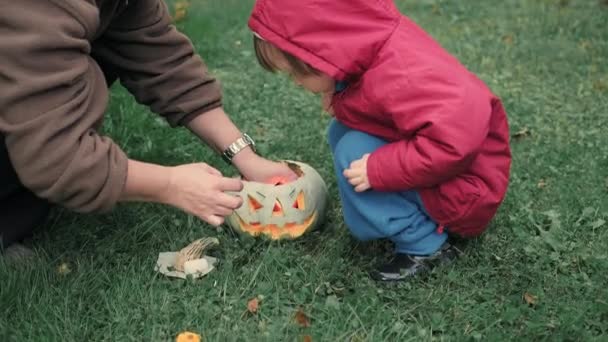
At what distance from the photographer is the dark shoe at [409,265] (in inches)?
92.7

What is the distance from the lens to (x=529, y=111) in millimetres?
3711

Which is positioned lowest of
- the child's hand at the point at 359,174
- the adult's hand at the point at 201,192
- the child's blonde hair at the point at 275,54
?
the child's hand at the point at 359,174

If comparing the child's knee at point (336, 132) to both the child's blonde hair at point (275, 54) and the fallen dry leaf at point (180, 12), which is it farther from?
the fallen dry leaf at point (180, 12)

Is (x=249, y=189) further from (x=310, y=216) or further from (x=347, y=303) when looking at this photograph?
(x=347, y=303)

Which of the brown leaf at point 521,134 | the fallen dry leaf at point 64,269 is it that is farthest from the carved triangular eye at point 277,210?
the brown leaf at point 521,134

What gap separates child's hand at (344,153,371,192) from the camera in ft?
7.25

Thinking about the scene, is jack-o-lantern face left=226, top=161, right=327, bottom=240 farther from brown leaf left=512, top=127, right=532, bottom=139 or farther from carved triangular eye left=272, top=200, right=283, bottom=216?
brown leaf left=512, top=127, right=532, bottom=139

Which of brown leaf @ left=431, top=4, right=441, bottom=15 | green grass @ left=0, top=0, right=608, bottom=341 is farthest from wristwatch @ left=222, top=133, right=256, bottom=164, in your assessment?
brown leaf @ left=431, top=4, right=441, bottom=15

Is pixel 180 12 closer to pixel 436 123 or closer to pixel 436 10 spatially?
pixel 436 10

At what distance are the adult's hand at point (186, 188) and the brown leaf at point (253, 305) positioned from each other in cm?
28

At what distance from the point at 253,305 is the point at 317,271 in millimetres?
263

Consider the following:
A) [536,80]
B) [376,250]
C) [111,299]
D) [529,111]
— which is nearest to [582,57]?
[536,80]

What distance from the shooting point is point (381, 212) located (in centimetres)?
232

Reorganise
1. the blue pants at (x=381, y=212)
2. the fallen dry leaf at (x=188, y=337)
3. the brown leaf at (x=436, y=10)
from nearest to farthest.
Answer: the fallen dry leaf at (x=188, y=337)
the blue pants at (x=381, y=212)
the brown leaf at (x=436, y=10)
